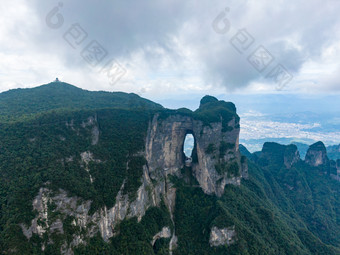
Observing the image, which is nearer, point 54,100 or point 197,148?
point 197,148

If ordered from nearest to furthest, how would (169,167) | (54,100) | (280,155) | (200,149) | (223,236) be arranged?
(223,236)
(200,149)
(169,167)
(54,100)
(280,155)

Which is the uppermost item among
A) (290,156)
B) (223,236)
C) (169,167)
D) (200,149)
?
(200,149)

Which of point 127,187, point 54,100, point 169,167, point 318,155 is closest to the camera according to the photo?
point 127,187

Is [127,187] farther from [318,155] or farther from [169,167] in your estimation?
[318,155]

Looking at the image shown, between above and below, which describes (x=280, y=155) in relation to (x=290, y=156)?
below

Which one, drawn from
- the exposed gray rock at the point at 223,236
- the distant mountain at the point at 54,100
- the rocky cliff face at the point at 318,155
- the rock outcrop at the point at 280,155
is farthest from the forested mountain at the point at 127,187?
the rocky cliff face at the point at 318,155

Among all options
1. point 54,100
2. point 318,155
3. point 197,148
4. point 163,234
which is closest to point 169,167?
point 197,148
